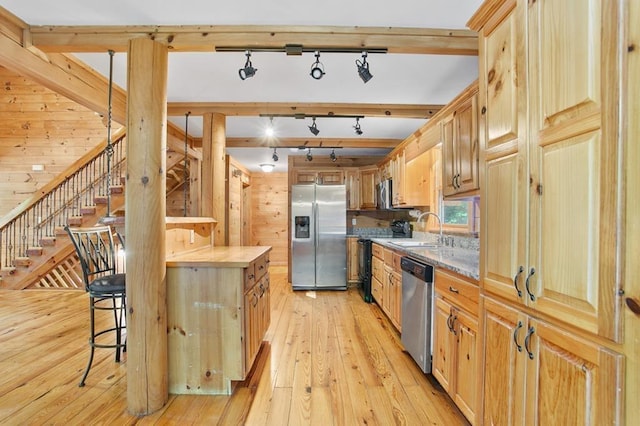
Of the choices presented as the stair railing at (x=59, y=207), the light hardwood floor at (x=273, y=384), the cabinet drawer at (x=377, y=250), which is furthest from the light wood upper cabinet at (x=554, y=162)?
the stair railing at (x=59, y=207)

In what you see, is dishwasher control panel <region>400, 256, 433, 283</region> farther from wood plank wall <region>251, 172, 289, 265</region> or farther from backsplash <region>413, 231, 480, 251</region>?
wood plank wall <region>251, 172, 289, 265</region>

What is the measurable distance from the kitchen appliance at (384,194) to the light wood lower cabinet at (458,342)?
258 centimetres

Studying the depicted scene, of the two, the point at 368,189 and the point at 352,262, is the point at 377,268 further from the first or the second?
the point at 368,189

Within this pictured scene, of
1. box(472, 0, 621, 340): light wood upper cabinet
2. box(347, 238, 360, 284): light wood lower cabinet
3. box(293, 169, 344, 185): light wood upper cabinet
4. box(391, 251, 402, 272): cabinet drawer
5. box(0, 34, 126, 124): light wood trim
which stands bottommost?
box(347, 238, 360, 284): light wood lower cabinet

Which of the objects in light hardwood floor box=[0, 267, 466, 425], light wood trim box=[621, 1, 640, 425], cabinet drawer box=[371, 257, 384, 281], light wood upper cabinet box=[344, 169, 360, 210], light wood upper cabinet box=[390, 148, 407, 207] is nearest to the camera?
light wood trim box=[621, 1, 640, 425]

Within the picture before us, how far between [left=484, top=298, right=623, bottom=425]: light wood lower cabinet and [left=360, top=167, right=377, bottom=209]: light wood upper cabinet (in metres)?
4.12

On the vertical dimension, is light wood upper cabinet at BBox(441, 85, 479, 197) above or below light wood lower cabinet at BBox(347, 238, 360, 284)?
above

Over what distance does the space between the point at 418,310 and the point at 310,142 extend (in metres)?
3.34

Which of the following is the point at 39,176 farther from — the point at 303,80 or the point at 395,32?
the point at 395,32

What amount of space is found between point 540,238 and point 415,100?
2.69m

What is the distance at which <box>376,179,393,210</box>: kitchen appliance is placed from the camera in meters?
4.58

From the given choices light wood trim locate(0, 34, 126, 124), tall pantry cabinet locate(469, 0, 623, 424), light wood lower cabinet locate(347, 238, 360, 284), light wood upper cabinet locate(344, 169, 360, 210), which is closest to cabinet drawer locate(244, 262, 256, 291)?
tall pantry cabinet locate(469, 0, 623, 424)

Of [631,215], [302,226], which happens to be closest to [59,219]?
[302,226]

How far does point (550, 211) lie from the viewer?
1.05 metres
